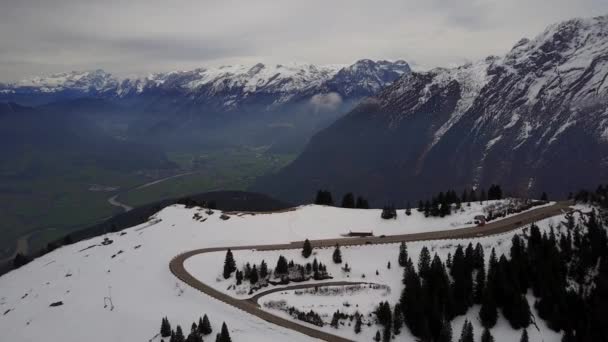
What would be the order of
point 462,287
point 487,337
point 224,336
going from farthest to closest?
point 462,287
point 487,337
point 224,336

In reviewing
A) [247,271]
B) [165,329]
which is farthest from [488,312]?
[165,329]

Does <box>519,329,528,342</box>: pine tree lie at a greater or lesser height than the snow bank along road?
lesser

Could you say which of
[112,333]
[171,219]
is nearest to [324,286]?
[112,333]

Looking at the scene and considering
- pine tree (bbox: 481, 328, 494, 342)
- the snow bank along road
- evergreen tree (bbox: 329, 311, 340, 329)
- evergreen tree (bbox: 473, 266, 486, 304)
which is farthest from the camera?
the snow bank along road

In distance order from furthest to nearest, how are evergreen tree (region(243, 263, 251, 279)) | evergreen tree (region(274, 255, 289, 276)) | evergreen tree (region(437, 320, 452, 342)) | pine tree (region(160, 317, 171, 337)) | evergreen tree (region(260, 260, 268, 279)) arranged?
evergreen tree (region(274, 255, 289, 276)) → evergreen tree (region(243, 263, 251, 279)) → evergreen tree (region(260, 260, 268, 279)) → pine tree (region(160, 317, 171, 337)) → evergreen tree (region(437, 320, 452, 342))

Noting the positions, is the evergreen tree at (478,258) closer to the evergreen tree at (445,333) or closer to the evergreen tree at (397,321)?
the evergreen tree at (445,333)

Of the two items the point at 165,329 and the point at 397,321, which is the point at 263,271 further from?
the point at 397,321

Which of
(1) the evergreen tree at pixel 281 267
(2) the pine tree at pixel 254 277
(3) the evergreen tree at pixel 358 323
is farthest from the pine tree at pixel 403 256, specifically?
(2) the pine tree at pixel 254 277

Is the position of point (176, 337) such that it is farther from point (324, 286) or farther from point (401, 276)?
point (401, 276)

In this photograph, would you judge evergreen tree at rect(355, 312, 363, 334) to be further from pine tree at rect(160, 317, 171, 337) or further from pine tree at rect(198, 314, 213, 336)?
pine tree at rect(160, 317, 171, 337)

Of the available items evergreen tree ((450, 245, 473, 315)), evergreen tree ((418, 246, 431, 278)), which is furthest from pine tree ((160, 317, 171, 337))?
evergreen tree ((450, 245, 473, 315))
